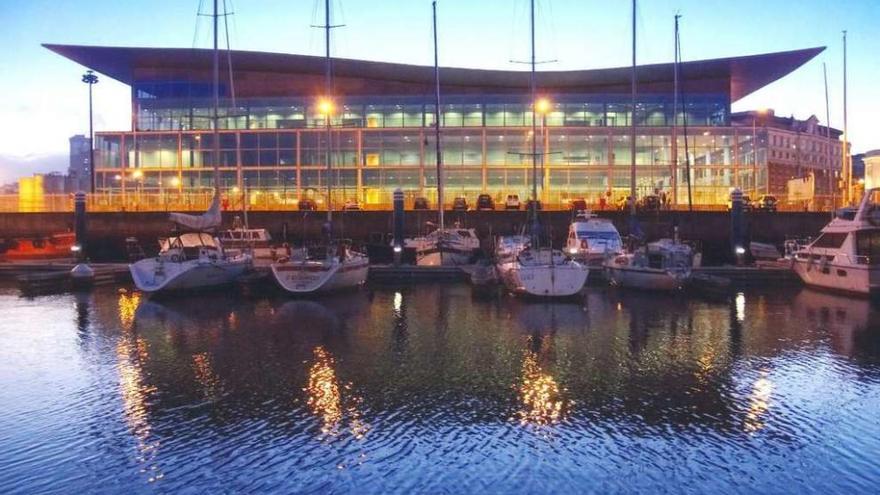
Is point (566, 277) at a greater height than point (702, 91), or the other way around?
point (702, 91)

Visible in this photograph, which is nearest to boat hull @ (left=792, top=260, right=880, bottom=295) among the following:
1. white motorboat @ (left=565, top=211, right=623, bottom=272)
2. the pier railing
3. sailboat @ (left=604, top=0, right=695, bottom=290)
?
sailboat @ (left=604, top=0, right=695, bottom=290)

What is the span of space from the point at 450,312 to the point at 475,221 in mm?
23024

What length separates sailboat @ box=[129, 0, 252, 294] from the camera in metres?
28.9

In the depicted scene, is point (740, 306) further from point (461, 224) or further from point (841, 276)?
Result: point (461, 224)

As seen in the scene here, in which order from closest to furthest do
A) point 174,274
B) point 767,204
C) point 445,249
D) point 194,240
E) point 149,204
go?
point 174,274 → point 194,240 → point 445,249 → point 767,204 → point 149,204

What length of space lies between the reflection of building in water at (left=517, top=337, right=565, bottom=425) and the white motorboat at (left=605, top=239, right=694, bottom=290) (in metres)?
16.0

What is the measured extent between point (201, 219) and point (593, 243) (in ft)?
67.6

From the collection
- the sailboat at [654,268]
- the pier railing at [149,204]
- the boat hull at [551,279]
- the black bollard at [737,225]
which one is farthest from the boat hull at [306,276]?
the black bollard at [737,225]

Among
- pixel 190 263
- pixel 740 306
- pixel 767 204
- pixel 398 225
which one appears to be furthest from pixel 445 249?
pixel 767 204

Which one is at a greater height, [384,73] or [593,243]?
[384,73]

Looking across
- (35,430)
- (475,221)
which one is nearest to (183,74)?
(475,221)

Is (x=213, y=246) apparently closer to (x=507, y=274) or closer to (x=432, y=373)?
(x=507, y=274)

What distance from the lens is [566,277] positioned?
26.8 metres

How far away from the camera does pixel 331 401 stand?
495 inches
